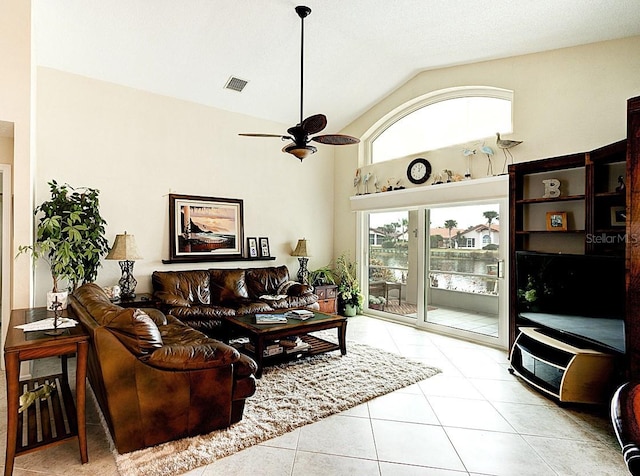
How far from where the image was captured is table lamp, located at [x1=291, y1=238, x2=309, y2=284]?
624 centimetres

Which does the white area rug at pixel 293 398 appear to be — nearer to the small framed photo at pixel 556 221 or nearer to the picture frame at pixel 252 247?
the small framed photo at pixel 556 221

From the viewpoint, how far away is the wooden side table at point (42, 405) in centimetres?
207

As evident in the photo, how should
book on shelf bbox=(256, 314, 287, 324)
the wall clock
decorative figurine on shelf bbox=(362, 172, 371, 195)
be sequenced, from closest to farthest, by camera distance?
1. book on shelf bbox=(256, 314, 287, 324)
2. the wall clock
3. decorative figurine on shelf bbox=(362, 172, 371, 195)

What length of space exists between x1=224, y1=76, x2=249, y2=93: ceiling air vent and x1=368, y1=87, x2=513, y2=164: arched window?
2.44 m

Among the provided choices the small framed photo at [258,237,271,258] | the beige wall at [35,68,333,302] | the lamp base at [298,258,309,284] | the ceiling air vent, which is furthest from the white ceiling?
the lamp base at [298,258,309,284]

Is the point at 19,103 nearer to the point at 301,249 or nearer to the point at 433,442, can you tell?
the point at 301,249

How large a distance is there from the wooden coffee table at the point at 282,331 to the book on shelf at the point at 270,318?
2.2 inches

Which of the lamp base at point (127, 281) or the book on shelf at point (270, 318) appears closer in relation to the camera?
the book on shelf at point (270, 318)

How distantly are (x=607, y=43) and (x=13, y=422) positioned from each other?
228 inches

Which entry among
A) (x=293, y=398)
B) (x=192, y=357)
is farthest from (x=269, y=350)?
(x=192, y=357)

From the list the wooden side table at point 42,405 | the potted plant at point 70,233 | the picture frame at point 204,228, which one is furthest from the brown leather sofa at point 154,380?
the picture frame at point 204,228

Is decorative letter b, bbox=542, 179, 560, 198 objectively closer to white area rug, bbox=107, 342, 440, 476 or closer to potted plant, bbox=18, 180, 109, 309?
white area rug, bbox=107, 342, 440, 476

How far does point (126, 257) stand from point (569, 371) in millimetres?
4630

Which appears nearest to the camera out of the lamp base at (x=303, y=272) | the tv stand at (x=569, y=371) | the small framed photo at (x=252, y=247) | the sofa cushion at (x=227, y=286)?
the tv stand at (x=569, y=371)
